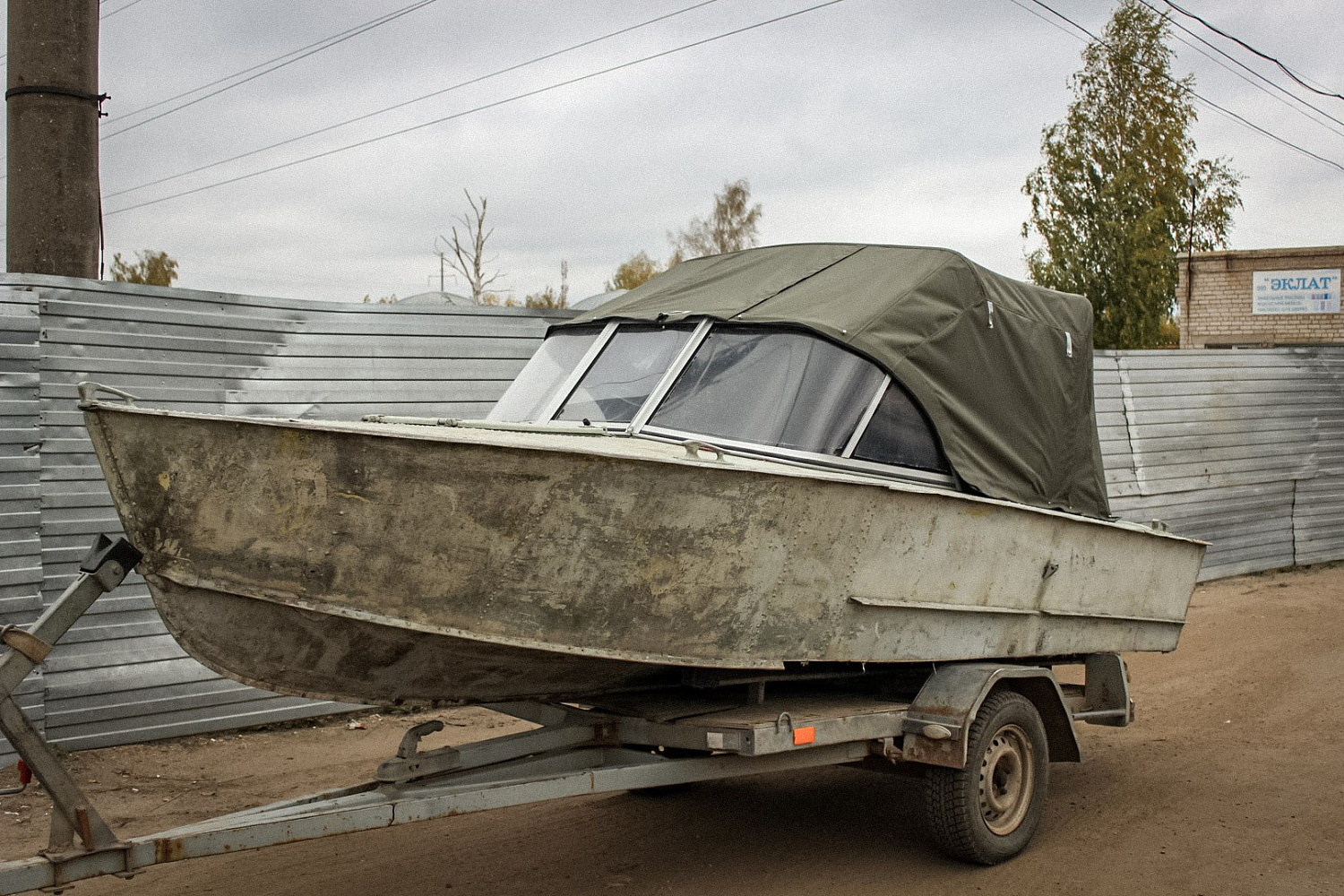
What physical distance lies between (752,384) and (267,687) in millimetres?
2291

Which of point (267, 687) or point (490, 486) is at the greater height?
point (490, 486)

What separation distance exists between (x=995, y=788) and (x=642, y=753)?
1.81 m

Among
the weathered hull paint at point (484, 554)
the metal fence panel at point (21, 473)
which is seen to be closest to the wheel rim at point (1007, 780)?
the weathered hull paint at point (484, 554)

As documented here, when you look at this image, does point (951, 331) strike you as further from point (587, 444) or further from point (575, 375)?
point (587, 444)

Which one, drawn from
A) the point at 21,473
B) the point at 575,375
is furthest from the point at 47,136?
the point at 575,375

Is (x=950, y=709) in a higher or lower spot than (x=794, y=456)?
lower

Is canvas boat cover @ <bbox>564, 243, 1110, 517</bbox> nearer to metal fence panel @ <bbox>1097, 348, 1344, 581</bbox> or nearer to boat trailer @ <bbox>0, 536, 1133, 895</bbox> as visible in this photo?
boat trailer @ <bbox>0, 536, 1133, 895</bbox>

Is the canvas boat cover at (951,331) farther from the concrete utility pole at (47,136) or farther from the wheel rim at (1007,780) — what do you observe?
the concrete utility pole at (47,136)

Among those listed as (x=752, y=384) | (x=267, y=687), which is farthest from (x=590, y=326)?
(x=267, y=687)

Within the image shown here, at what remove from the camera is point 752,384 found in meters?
4.93

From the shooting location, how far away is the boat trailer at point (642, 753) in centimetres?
350

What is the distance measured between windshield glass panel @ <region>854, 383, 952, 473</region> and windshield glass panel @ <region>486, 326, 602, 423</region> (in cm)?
154

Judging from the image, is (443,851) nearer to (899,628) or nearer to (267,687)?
(267,687)

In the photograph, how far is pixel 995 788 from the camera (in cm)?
535
